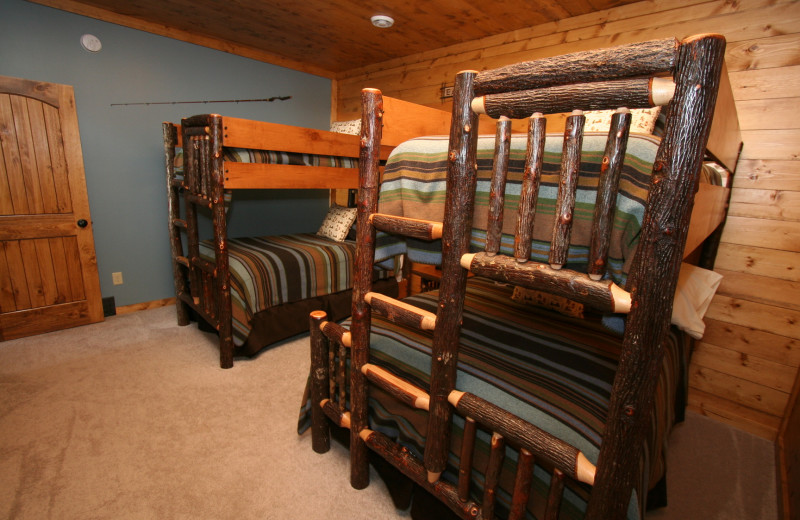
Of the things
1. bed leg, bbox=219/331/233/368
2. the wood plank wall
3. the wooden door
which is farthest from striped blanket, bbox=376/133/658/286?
the wooden door

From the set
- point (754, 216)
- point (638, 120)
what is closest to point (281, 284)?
point (638, 120)

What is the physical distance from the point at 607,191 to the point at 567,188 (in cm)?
8

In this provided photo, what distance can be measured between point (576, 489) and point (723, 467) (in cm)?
151

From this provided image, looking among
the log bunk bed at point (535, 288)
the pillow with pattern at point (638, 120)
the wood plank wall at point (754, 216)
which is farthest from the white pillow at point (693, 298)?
the pillow with pattern at point (638, 120)

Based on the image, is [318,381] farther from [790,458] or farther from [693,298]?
[790,458]

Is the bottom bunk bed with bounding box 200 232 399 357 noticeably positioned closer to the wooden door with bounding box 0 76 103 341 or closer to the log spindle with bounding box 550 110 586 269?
the wooden door with bounding box 0 76 103 341

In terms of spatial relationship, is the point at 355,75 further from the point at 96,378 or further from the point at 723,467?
the point at 723,467

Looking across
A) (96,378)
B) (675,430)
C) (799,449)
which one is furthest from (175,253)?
(799,449)

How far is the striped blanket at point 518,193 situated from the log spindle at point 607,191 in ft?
0.14

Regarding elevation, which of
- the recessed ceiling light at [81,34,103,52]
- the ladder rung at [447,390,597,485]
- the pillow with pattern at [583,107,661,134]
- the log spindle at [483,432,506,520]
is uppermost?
the recessed ceiling light at [81,34,103,52]

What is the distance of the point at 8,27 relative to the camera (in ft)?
7.91

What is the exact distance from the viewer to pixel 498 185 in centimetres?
90

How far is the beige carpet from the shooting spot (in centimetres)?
144

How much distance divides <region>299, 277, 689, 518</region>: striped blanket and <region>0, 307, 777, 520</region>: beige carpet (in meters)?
0.31
